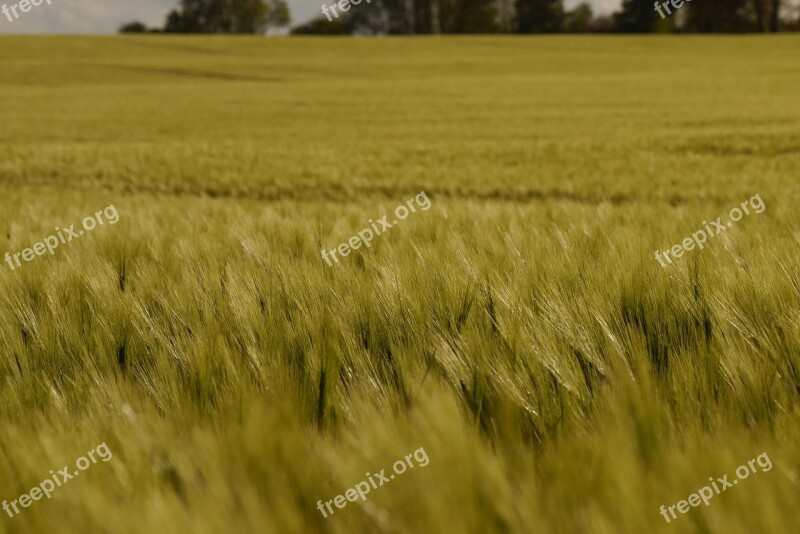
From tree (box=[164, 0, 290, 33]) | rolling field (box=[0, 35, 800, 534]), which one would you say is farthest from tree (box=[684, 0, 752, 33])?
rolling field (box=[0, 35, 800, 534])

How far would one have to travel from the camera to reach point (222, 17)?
2955 inches

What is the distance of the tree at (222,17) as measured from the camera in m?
73.9

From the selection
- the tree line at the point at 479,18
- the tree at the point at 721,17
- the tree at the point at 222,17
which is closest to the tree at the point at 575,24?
the tree line at the point at 479,18

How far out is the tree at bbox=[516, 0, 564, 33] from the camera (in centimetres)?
6888

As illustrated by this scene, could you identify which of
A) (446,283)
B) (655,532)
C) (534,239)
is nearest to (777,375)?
(655,532)
